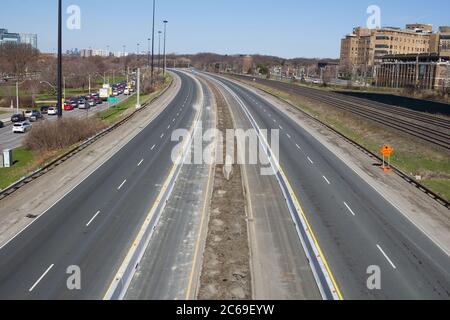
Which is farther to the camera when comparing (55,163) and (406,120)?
(406,120)

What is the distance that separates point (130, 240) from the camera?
824 inches

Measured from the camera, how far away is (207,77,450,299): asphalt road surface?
1747 cm

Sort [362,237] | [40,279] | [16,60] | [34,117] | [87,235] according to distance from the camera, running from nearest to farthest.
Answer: [40,279] < [87,235] < [362,237] < [34,117] < [16,60]

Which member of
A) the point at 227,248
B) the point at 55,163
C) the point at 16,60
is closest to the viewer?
the point at 227,248

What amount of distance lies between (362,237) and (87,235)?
1201 cm

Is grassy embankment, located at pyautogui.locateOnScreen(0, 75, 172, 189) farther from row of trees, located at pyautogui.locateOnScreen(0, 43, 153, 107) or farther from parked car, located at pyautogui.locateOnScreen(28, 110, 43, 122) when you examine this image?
row of trees, located at pyautogui.locateOnScreen(0, 43, 153, 107)

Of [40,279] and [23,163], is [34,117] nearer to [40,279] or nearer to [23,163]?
[23,163]

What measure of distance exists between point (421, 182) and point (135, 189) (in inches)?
722

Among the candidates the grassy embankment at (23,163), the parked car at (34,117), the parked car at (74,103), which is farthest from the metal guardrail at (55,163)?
the parked car at (74,103)

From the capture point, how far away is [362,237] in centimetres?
2198

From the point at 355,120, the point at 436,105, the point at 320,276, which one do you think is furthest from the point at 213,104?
the point at 320,276

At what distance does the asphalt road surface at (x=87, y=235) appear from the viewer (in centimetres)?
1691

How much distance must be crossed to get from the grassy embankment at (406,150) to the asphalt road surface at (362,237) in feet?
16.4

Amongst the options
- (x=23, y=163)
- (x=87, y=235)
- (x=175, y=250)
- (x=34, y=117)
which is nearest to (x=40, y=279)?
(x=87, y=235)
